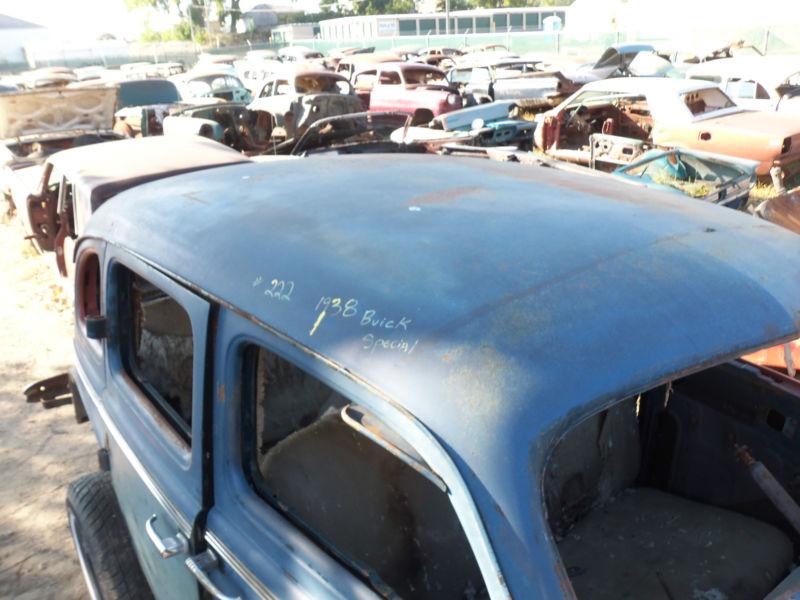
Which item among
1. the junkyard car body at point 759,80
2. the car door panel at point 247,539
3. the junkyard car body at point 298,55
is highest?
the junkyard car body at point 298,55

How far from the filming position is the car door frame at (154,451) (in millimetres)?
1531

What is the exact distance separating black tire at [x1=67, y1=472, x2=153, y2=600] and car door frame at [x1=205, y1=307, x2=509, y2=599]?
3.18ft

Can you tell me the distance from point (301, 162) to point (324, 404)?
95cm

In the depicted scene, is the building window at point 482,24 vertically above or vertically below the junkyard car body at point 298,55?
above

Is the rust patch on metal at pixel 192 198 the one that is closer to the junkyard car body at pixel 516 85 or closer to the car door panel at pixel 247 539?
the car door panel at pixel 247 539

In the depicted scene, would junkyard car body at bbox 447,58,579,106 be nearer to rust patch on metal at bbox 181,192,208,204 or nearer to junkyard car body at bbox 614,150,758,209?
junkyard car body at bbox 614,150,758,209

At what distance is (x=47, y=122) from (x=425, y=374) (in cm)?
859

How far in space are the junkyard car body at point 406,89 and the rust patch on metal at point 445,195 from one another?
33.6ft

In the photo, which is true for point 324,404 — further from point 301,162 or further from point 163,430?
point 301,162

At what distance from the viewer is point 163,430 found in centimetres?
180

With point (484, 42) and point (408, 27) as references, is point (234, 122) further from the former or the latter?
point (408, 27)

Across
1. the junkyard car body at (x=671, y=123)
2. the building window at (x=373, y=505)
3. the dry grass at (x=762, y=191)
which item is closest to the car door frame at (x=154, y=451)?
the building window at (x=373, y=505)

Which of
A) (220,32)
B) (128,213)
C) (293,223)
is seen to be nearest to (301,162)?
(128,213)

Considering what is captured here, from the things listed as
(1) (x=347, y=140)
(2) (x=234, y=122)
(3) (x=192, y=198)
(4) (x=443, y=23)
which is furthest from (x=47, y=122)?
(4) (x=443, y=23)
